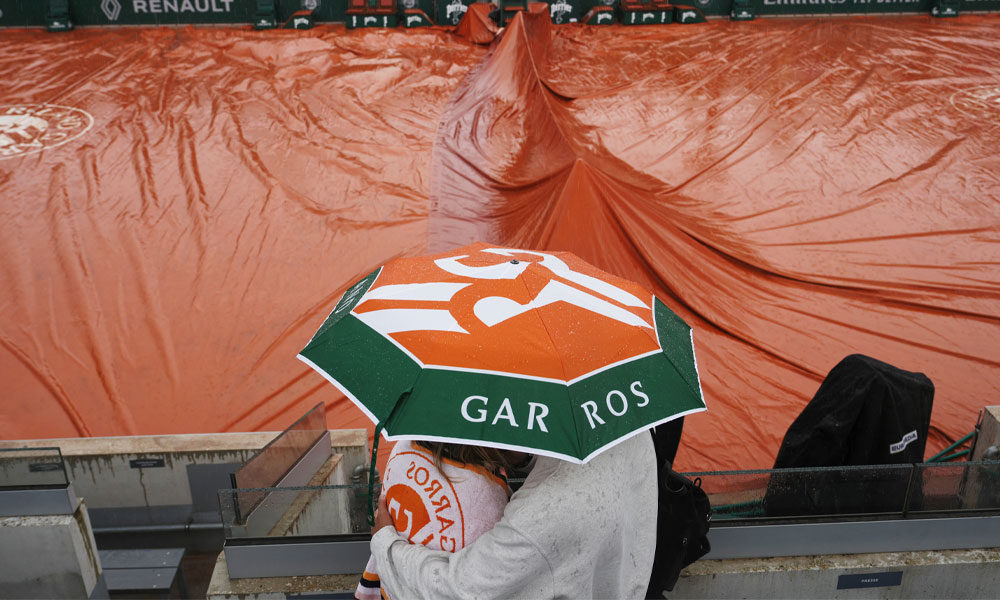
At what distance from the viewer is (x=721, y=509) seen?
1512 millimetres

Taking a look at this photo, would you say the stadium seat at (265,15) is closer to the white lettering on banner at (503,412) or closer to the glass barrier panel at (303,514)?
the glass barrier panel at (303,514)

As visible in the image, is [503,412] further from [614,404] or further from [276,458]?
[276,458]

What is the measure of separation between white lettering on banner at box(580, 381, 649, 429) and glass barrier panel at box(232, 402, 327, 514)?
2.69 ft

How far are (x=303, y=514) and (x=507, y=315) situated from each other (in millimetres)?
762

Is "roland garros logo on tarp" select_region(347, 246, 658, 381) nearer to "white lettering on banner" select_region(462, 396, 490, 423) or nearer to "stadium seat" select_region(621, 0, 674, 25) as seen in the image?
"white lettering on banner" select_region(462, 396, 490, 423)


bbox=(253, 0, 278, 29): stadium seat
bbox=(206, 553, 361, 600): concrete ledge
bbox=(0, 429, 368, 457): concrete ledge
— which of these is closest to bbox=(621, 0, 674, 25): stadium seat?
bbox=(253, 0, 278, 29): stadium seat

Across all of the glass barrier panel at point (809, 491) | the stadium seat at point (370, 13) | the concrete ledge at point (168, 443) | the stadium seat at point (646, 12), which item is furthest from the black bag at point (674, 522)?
the stadium seat at point (646, 12)

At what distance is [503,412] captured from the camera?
3.03 feet

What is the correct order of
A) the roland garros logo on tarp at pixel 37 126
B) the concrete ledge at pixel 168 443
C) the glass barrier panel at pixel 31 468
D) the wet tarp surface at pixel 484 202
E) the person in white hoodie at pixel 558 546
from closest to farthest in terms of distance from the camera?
the person in white hoodie at pixel 558 546 < the glass barrier panel at pixel 31 468 < the concrete ledge at pixel 168 443 < the wet tarp surface at pixel 484 202 < the roland garros logo on tarp at pixel 37 126

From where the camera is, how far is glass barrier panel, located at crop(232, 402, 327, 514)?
55.1 inches

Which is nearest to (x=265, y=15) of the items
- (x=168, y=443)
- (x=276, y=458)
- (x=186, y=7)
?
(x=186, y=7)

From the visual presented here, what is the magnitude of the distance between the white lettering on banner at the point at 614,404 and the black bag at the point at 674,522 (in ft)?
1.00

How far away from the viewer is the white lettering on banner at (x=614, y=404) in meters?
0.92

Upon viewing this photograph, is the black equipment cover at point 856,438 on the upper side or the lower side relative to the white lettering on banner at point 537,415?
lower
